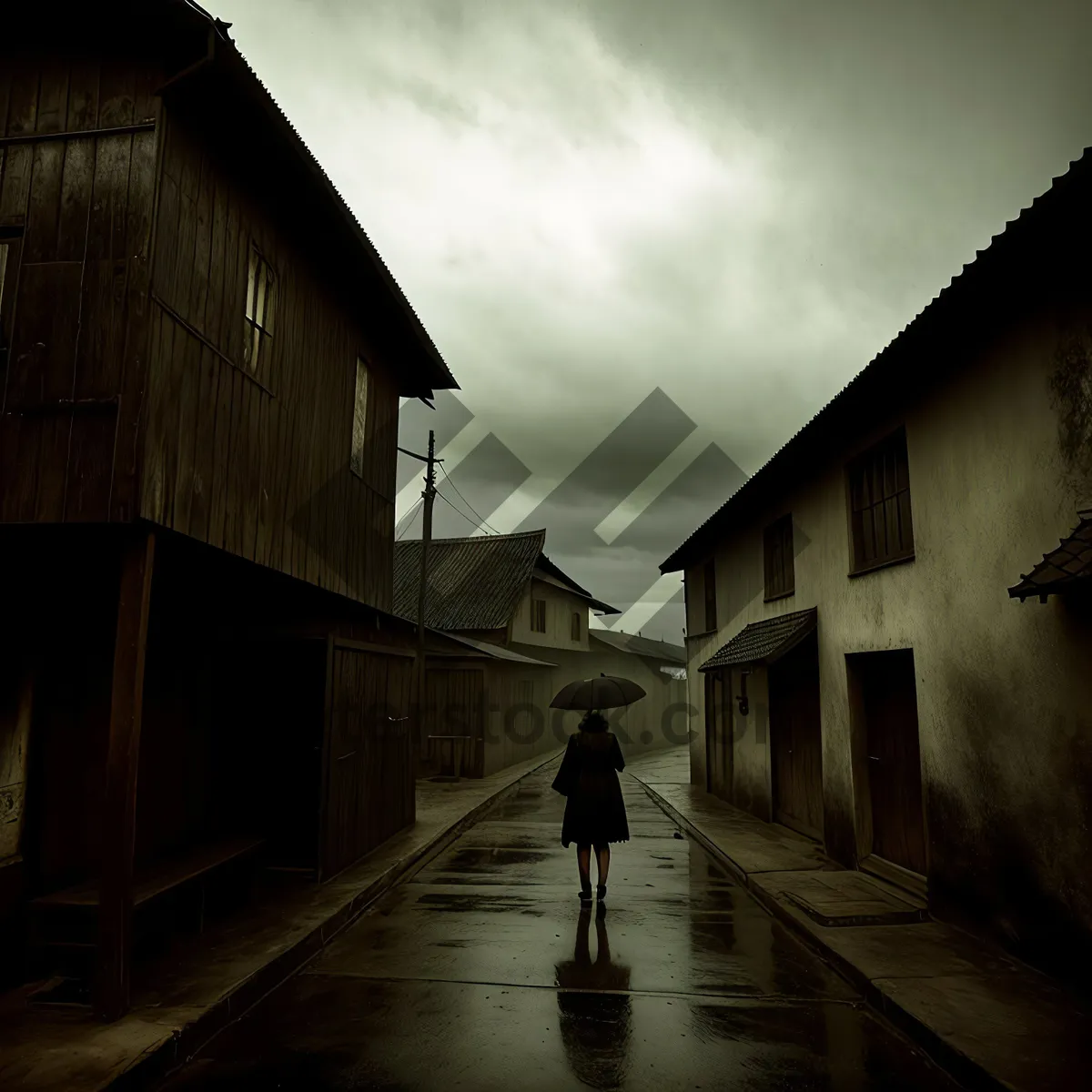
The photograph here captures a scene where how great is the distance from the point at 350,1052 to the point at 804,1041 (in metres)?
Result: 2.67

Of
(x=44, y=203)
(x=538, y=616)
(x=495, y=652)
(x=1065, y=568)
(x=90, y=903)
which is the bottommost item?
(x=90, y=903)

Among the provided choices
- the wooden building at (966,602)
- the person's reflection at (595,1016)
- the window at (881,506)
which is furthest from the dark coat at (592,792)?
the window at (881,506)

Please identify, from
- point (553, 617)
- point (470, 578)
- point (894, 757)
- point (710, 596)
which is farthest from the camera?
point (553, 617)

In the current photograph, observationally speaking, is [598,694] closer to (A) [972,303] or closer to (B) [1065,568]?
(B) [1065,568]

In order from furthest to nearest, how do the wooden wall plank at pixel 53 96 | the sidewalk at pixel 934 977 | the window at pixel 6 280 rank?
the wooden wall plank at pixel 53 96
the window at pixel 6 280
the sidewalk at pixel 934 977

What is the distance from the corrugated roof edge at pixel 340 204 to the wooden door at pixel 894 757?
7.27m

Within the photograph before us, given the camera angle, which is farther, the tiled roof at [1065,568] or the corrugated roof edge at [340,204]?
the corrugated roof edge at [340,204]

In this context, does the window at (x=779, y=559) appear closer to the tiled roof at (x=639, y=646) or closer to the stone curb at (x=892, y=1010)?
the stone curb at (x=892, y=1010)

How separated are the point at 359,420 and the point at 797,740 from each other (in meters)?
7.77

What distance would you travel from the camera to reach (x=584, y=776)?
8.23m

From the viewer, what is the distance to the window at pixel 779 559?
1261cm

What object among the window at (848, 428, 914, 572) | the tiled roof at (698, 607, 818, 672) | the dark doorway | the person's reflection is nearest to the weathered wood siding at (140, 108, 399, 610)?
the person's reflection

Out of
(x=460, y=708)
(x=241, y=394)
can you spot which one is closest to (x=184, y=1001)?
(x=241, y=394)

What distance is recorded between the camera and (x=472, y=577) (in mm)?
28188
